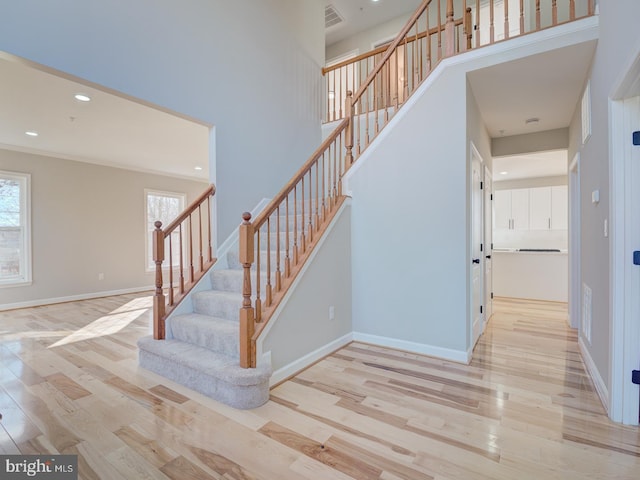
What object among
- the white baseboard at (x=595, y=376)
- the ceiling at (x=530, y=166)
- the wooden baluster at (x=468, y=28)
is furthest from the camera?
the ceiling at (x=530, y=166)

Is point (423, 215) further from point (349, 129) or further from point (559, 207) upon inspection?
point (559, 207)

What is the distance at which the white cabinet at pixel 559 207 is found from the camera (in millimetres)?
6172

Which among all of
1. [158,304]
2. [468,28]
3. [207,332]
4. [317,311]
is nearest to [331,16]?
[468,28]

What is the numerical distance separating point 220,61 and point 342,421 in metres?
3.71

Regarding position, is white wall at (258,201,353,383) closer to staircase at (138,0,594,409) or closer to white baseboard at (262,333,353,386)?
white baseboard at (262,333,353,386)

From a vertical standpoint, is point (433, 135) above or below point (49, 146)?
below

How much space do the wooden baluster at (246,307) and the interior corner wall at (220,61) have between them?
4.31 feet

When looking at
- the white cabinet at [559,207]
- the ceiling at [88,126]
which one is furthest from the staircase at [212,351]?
the white cabinet at [559,207]

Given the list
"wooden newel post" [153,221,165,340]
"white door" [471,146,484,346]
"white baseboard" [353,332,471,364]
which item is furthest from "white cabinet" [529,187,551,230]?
"wooden newel post" [153,221,165,340]

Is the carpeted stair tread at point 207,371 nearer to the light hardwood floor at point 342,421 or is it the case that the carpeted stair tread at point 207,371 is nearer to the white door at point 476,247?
the light hardwood floor at point 342,421

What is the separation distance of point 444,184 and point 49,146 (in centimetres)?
635

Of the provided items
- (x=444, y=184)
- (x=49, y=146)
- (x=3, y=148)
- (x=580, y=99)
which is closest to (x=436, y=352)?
(x=444, y=184)

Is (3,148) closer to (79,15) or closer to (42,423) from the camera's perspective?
(79,15)

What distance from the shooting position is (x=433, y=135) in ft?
9.78
